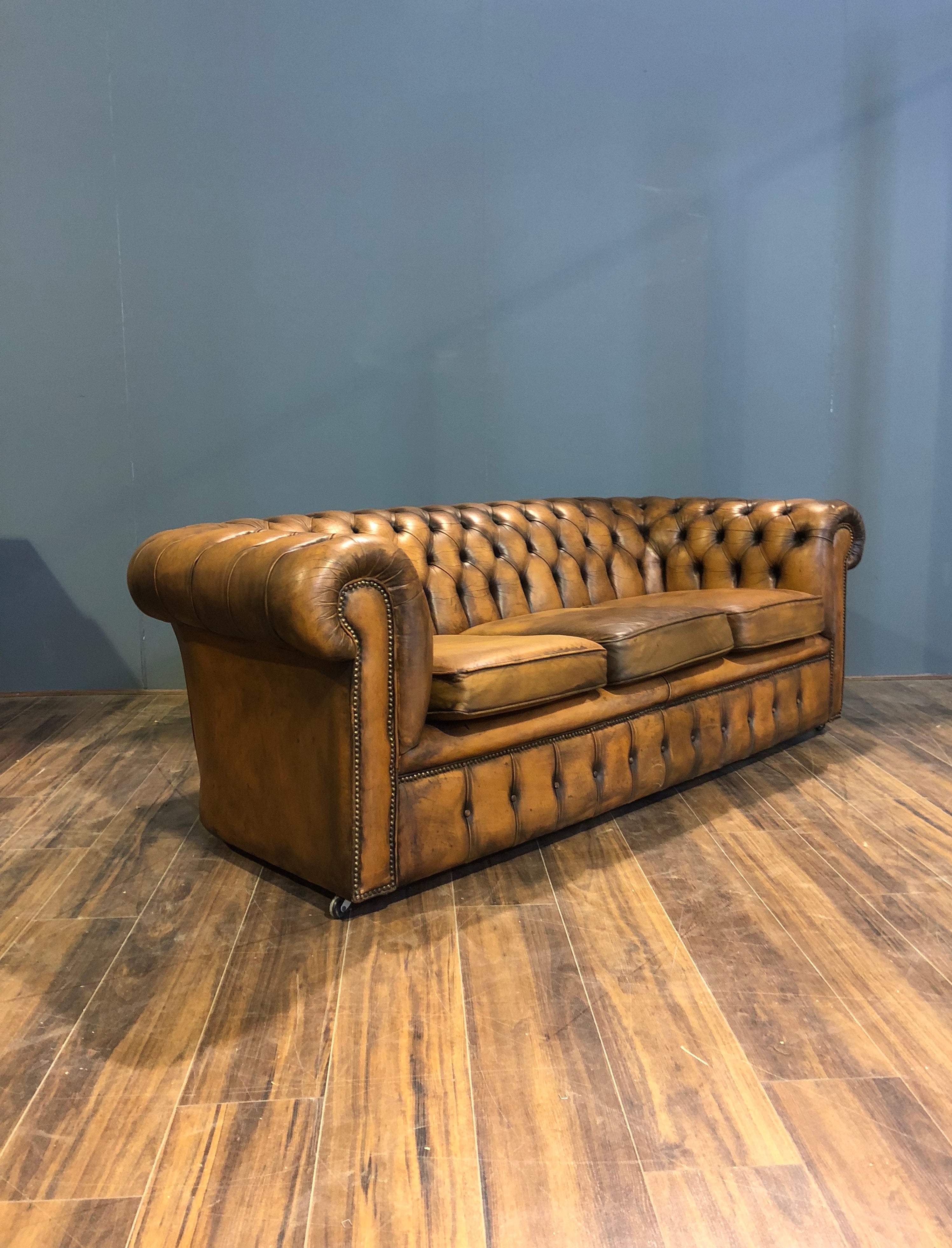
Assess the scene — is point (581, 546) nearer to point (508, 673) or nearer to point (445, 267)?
point (508, 673)

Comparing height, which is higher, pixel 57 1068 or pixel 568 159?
pixel 568 159

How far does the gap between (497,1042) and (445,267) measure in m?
3.32

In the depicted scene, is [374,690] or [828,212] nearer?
[374,690]

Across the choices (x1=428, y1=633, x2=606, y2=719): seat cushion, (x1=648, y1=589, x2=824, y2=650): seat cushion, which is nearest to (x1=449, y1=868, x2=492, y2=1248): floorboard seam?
(x1=428, y1=633, x2=606, y2=719): seat cushion

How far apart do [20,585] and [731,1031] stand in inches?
141

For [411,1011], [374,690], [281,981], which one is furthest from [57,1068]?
[374,690]

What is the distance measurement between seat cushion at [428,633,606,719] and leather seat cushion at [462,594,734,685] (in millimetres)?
65

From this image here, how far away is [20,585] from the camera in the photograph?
13.3 feet

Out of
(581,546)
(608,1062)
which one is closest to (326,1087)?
(608,1062)

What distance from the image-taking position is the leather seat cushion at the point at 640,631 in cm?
247

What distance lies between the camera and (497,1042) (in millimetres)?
1560

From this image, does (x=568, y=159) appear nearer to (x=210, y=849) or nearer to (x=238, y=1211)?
(x=210, y=849)

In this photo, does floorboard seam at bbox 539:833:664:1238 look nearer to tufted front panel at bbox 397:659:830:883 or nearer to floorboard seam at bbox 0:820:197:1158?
tufted front panel at bbox 397:659:830:883

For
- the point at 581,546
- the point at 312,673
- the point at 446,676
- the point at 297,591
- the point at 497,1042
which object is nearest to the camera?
the point at 497,1042
